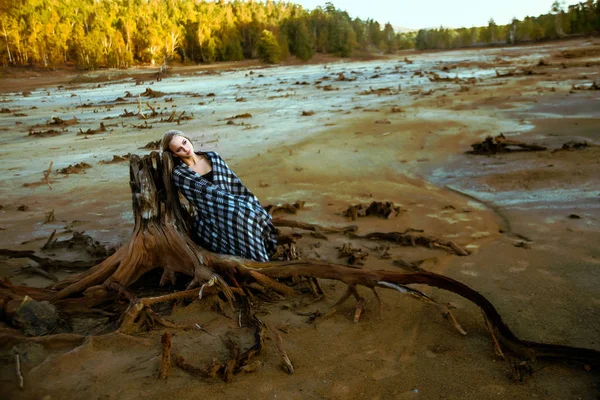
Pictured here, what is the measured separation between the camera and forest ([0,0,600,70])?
45.5 m

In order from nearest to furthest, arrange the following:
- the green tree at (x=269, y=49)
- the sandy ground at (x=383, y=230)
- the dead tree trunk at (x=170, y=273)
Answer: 1. the sandy ground at (x=383, y=230)
2. the dead tree trunk at (x=170, y=273)
3. the green tree at (x=269, y=49)

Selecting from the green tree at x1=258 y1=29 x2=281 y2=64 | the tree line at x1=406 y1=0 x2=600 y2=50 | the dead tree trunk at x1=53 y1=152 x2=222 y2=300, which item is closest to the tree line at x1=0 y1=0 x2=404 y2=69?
the green tree at x1=258 y1=29 x2=281 y2=64

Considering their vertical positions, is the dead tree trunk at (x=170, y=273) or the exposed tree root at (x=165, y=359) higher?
the dead tree trunk at (x=170, y=273)

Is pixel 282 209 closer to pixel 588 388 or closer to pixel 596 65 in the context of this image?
pixel 588 388

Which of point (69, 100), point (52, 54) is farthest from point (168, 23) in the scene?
point (69, 100)

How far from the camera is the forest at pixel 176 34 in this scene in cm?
4547

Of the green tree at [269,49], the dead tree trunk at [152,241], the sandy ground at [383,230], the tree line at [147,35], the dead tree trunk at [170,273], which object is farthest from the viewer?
the green tree at [269,49]

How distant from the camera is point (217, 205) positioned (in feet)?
10.4

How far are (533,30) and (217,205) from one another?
6990cm

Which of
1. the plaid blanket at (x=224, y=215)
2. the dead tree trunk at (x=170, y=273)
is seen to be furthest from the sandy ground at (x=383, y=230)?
the plaid blanket at (x=224, y=215)

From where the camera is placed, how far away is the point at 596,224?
4109 mm

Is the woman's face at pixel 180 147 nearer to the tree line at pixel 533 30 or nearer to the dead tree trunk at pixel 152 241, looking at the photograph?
the dead tree trunk at pixel 152 241

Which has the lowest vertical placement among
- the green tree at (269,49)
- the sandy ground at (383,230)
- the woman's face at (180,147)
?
the sandy ground at (383,230)

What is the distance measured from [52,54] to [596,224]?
170 feet
